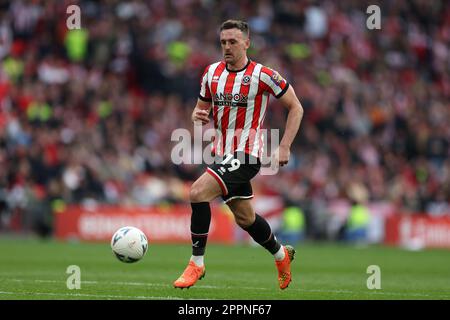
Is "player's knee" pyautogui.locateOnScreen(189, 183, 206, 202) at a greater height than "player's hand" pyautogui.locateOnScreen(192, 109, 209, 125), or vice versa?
"player's hand" pyautogui.locateOnScreen(192, 109, 209, 125)

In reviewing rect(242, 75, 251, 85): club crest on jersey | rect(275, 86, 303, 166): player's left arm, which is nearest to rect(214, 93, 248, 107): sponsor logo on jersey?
rect(242, 75, 251, 85): club crest on jersey

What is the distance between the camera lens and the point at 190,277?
9.38 meters

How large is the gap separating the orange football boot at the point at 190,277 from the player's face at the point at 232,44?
1981mm

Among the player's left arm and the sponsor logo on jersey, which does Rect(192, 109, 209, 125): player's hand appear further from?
the player's left arm

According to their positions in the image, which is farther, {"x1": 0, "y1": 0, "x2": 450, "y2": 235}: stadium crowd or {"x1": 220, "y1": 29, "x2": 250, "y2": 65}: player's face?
{"x1": 0, "y1": 0, "x2": 450, "y2": 235}: stadium crowd

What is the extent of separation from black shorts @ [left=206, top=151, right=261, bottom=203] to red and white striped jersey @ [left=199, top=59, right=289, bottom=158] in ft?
0.26

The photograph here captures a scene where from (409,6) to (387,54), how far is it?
2.58 m

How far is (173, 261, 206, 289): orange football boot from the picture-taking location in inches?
367

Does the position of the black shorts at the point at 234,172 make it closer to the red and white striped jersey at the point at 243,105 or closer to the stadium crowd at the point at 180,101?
the red and white striped jersey at the point at 243,105

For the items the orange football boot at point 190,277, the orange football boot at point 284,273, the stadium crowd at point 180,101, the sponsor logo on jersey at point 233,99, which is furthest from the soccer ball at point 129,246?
the stadium crowd at point 180,101

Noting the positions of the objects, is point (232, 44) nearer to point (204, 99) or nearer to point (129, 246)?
point (204, 99)

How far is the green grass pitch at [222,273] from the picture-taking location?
9.41m
